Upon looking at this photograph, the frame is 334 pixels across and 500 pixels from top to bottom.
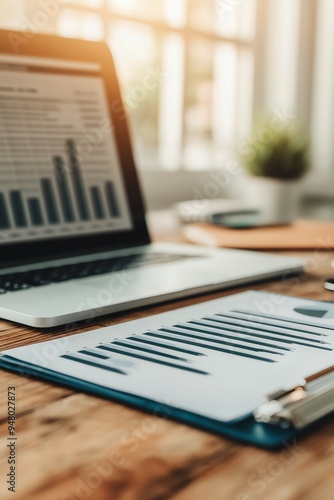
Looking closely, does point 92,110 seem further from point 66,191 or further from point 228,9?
point 228,9

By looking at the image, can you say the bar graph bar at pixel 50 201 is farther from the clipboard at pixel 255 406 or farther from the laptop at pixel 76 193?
the clipboard at pixel 255 406

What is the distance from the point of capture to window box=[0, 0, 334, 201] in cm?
172

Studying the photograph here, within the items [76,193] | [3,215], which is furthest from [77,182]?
[3,215]

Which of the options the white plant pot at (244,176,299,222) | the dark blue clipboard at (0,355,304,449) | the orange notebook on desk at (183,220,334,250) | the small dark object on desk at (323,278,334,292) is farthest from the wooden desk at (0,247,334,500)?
the white plant pot at (244,176,299,222)

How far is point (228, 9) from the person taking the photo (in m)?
2.09

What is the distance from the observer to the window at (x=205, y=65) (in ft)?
5.64

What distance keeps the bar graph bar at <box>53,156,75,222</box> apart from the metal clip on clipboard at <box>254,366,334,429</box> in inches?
22.7

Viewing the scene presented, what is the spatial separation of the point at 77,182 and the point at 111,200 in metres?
0.07

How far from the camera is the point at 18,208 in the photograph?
2.88ft

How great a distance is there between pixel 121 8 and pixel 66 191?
Result: 1.00m

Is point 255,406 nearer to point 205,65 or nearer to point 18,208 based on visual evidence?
point 18,208

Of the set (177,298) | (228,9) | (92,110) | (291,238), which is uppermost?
(228,9)

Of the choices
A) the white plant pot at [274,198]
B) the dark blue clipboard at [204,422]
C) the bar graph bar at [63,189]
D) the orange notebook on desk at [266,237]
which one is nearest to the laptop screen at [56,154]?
the bar graph bar at [63,189]

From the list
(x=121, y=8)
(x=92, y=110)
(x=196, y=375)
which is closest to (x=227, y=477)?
(x=196, y=375)
